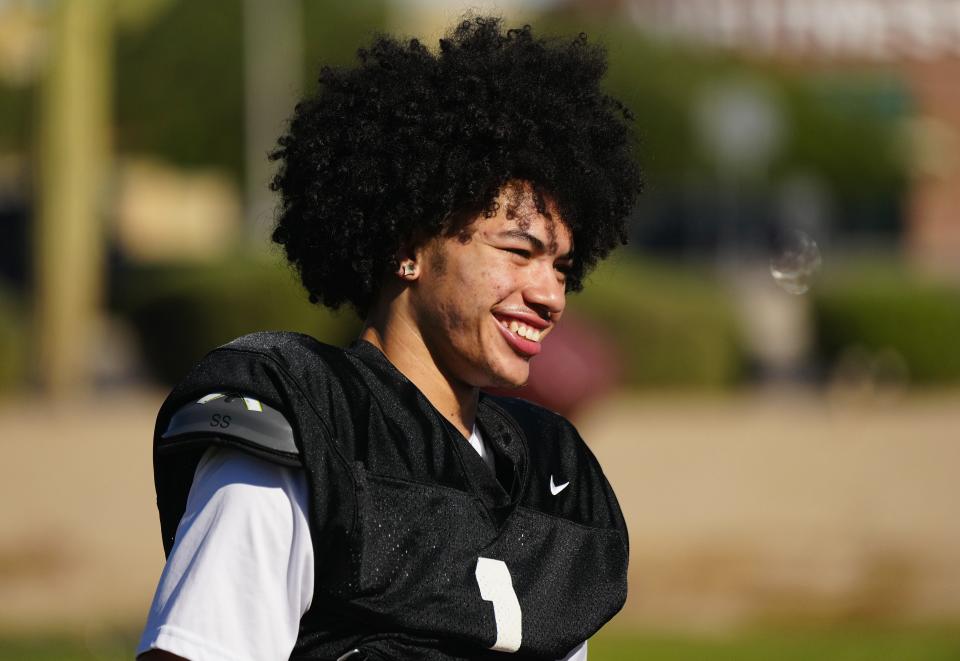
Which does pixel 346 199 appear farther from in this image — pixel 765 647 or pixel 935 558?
pixel 935 558

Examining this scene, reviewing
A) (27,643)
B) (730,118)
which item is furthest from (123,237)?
(27,643)

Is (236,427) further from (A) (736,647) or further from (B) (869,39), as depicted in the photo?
(B) (869,39)

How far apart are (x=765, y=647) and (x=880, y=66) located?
32.3 meters

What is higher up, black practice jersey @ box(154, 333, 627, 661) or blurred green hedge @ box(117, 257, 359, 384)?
black practice jersey @ box(154, 333, 627, 661)

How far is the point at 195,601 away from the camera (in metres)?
2.13

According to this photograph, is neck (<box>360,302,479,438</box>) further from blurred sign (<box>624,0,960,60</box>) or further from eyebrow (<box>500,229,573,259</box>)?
blurred sign (<box>624,0,960,60</box>)

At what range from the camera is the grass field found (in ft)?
24.2

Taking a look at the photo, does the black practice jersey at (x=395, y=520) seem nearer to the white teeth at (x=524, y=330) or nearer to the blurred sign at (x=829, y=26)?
the white teeth at (x=524, y=330)

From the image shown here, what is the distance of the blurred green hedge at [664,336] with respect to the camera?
17.9 m

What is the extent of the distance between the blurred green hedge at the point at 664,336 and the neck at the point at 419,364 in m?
14.9

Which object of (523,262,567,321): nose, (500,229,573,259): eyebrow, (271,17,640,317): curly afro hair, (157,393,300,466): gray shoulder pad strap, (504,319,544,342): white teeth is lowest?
(157,393,300,466): gray shoulder pad strap

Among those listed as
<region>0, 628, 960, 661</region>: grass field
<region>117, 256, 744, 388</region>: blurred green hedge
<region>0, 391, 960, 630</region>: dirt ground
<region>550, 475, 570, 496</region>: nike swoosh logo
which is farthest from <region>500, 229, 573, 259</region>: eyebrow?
<region>117, 256, 744, 388</region>: blurred green hedge

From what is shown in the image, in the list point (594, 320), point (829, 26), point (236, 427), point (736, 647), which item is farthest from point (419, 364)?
point (829, 26)

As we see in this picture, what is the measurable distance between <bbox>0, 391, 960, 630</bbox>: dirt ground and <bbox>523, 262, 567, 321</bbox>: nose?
5831 millimetres
